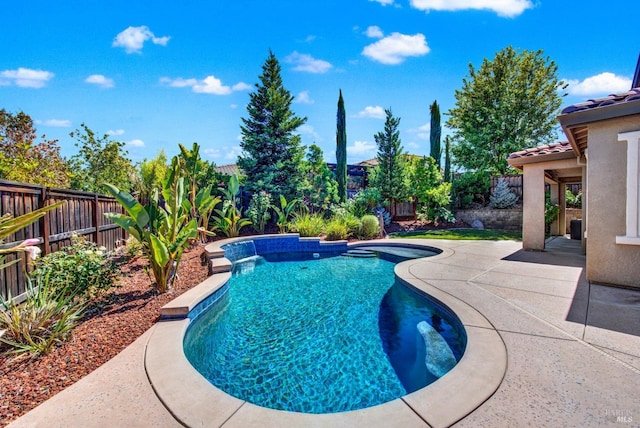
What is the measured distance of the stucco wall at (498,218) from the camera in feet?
46.6

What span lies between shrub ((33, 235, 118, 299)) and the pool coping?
182 cm

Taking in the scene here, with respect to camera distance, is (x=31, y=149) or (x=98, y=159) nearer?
(x=31, y=149)

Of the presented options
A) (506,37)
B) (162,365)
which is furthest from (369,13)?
(506,37)

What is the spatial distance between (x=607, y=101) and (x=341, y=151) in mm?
12765

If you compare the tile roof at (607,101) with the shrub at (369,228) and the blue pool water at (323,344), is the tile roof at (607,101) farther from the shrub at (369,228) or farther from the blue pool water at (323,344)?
the shrub at (369,228)

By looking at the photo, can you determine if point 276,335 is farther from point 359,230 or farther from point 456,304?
point 359,230

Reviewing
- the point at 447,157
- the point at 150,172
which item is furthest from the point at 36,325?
the point at 447,157

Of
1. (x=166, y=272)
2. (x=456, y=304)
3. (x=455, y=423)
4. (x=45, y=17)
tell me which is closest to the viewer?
(x=455, y=423)

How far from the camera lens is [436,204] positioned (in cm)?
1497

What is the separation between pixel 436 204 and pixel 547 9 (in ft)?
27.4

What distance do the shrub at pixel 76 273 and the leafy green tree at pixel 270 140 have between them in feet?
32.9

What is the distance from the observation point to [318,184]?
1539 centimetres

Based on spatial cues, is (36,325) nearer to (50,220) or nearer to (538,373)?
(50,220)
